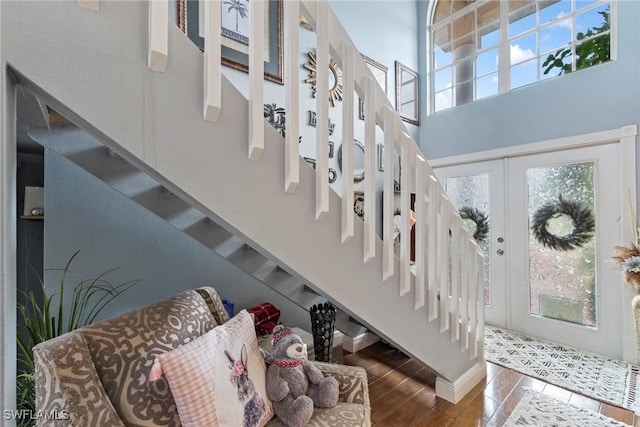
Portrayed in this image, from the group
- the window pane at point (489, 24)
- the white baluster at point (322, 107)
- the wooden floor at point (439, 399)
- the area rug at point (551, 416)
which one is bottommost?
the wooden floor at point (439, 399)

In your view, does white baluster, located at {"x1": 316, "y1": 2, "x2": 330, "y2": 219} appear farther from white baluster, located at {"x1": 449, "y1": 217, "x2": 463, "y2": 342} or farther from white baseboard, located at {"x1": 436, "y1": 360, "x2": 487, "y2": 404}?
white baseboard, located at {"x1": 436, "y1": 360, "x2": 487, "y2": 404}

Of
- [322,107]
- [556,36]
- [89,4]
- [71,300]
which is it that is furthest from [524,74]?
[71,300]

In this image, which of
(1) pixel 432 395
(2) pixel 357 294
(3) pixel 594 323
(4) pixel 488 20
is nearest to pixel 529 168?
(3) pixel 594 323

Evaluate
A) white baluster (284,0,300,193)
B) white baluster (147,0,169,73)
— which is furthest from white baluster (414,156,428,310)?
white baluster (147,0,169,73)

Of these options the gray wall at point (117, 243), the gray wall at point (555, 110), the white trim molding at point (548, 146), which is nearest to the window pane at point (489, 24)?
the gray wall at point (555, 110)

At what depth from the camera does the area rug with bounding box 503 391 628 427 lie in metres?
1.64

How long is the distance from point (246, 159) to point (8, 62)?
0.55 m

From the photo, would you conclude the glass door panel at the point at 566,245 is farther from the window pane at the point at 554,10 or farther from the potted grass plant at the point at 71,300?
the potted grass plant at the point at 71,300

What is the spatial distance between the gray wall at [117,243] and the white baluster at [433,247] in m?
1.35

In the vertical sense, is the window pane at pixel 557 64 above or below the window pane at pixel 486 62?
below

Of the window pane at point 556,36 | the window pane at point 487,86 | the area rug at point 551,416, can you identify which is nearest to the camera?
the area rug at point 551,416

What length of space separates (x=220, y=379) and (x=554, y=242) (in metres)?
3.06

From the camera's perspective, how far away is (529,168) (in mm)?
2855

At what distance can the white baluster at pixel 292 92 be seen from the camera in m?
1.00
